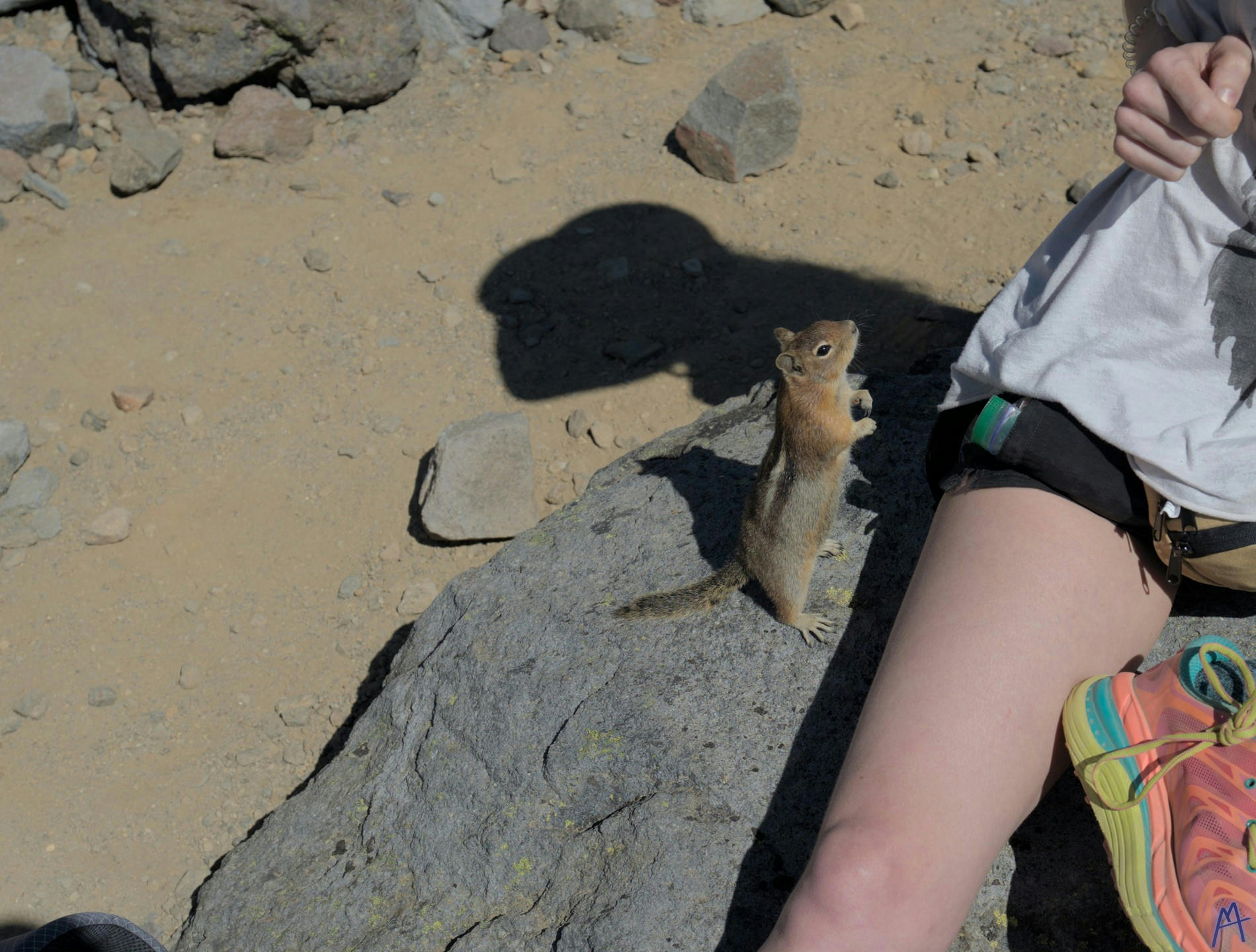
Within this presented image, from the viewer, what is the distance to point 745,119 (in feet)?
18.2

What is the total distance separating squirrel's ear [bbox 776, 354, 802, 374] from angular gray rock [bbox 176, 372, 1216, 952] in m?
0.48

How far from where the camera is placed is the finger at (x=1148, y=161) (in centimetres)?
215

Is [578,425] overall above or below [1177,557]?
below

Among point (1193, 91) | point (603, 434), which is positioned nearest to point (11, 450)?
point (603, 434)

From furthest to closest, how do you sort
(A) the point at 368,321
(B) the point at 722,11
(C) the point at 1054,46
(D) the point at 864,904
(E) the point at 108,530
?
(B) the point at 722,11
(C) the point at 1054,46
(A) the point at 368,321
(E) the point at 108,530
(D) the point at 864,904

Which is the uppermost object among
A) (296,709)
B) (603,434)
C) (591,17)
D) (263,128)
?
(591,17)

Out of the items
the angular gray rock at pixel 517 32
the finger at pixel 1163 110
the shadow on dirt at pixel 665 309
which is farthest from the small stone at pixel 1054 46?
the finger at pixel 1163 110

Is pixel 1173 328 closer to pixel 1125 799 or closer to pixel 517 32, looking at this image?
pixel 1125 799

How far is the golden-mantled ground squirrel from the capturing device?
2.72 m

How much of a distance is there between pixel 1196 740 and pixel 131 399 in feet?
14.9

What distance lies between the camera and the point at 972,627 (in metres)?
2.18

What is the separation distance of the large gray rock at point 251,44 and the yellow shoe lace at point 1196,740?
559cm

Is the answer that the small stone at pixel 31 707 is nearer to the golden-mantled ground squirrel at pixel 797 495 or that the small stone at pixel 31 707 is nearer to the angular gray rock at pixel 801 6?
the golden-mantled ground squirrel at pixel 797 495

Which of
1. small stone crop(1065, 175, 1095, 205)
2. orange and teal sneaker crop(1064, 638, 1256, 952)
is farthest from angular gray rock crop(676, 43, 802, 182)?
orange and teal sneaker crop(1064, 638, 1256, 952)
